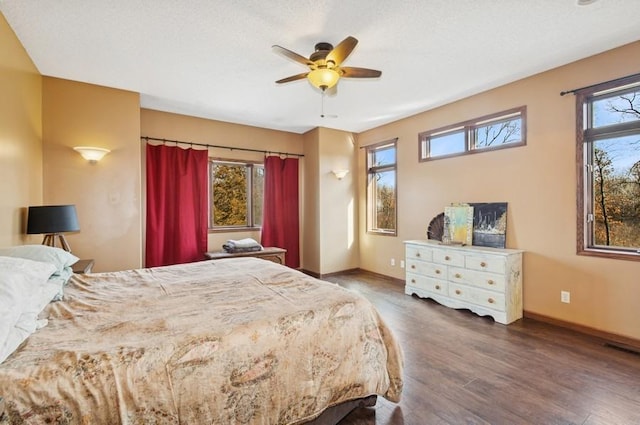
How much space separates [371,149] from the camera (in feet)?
18.3

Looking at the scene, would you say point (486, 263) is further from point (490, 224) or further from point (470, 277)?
point (490, 224)

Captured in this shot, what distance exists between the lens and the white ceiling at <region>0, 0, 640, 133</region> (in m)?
2.18

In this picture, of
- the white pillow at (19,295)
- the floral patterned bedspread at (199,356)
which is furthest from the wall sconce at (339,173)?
the white pillow at (19,295)

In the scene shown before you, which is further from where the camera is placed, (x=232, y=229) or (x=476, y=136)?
(x=232, y=229)

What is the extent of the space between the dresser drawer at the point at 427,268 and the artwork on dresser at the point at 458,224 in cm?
39

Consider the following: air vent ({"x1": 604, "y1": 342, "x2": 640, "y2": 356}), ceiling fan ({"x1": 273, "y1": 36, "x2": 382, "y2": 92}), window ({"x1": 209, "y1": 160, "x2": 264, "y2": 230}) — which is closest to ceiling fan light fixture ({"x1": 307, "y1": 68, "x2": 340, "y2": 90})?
ceiling fan ({"x1": 273, "y1": 36, "x2": 382, "y2": 92})

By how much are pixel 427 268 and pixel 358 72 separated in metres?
2.72

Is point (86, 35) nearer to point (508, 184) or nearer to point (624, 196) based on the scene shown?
point (508, 184)

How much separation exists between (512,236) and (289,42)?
10.7 ft

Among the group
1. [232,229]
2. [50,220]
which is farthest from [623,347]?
[50,220]

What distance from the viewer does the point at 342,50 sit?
2.25 meters

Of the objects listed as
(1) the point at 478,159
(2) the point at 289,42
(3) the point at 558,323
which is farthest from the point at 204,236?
(3) the point at 558,323

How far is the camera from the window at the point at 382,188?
17.1ft

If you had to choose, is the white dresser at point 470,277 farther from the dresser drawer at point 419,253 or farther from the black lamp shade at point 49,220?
the black lamp shade at point 49,220
